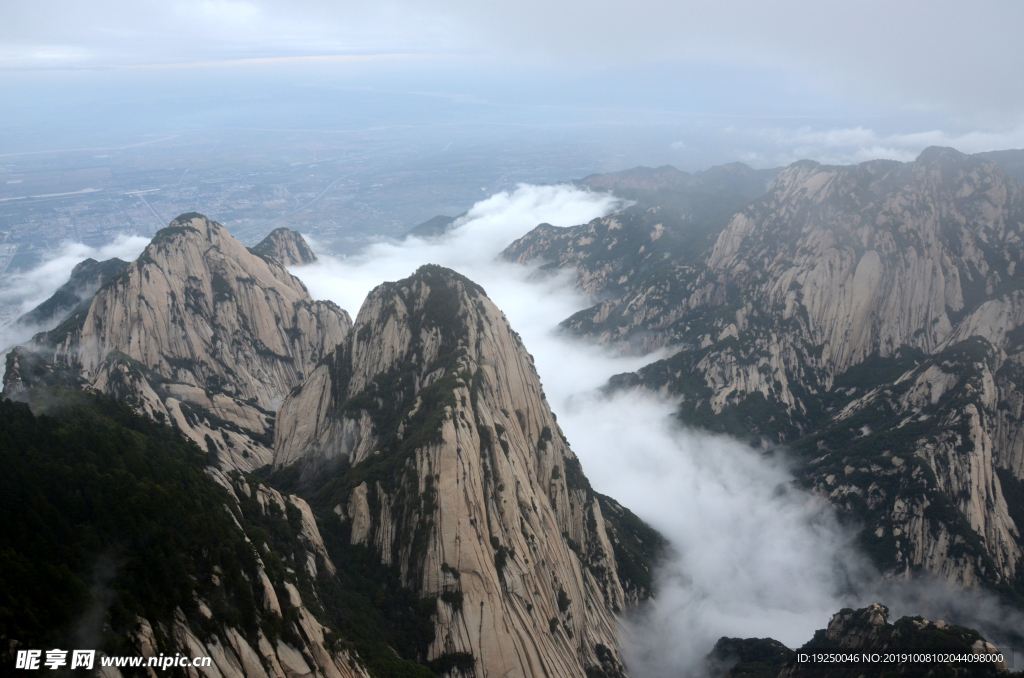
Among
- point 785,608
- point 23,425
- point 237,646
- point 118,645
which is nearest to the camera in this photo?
point 118,645

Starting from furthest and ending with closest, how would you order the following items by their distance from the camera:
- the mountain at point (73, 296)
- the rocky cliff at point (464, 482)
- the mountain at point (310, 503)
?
the mountain at point (73, 296) < the rocky cliff at point (464, 482) < the mountain at point (310, 503)

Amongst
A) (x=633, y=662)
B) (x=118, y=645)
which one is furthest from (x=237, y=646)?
(x=633, y=662)

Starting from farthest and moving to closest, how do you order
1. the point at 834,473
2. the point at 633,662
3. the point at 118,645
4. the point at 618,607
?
the point at 834,473
the point at 618,607
the point at 633,662
the point at 118,645

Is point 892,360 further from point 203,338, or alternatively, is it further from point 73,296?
point 73,296

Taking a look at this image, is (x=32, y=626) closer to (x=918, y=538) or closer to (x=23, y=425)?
(x=23, y=425)

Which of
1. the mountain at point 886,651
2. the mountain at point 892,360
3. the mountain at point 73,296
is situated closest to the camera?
the mountain at point 886,651

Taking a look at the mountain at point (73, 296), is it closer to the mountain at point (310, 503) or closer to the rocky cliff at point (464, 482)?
the mountain at point (310, 503)

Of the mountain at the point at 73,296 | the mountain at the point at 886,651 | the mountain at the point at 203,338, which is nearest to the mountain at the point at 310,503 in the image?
the mountain at the point at 203,338

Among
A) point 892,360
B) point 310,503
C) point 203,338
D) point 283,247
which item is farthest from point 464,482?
point 283,247
